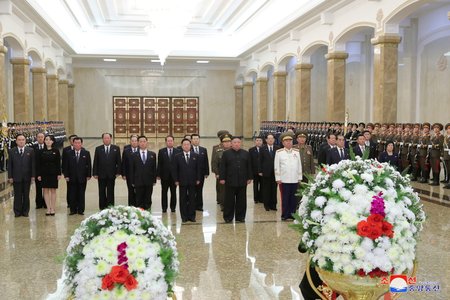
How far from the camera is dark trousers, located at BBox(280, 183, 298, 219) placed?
30.0 ft

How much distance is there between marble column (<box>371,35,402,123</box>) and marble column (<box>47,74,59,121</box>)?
16.7m

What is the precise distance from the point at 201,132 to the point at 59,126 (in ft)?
45.6

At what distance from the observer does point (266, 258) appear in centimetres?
682

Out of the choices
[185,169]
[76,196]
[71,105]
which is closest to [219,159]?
[185,169]

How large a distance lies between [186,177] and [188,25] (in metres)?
20.5

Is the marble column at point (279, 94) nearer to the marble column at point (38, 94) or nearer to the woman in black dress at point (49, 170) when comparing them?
the marble column at point (38, 94)

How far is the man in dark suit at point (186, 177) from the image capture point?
923 centimetres

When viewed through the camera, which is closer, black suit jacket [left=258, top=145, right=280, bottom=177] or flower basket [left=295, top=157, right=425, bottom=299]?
flower basket [left=295, top=157, right=425, bottom=299]

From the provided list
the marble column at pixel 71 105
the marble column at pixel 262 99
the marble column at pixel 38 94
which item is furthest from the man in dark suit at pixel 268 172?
the marble column at pixel 71 105

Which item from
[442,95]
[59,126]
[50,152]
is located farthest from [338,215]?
[59,126]

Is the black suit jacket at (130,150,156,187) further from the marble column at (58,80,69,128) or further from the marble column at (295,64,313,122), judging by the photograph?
the marble column at (58,80,69,128)

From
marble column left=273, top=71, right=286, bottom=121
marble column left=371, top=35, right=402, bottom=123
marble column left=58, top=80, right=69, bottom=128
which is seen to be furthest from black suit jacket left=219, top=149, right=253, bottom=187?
marble column left=58, top=80, right=69, bottom=128

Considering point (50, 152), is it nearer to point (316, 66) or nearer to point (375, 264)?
point (375, 264)

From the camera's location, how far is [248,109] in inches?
1339
